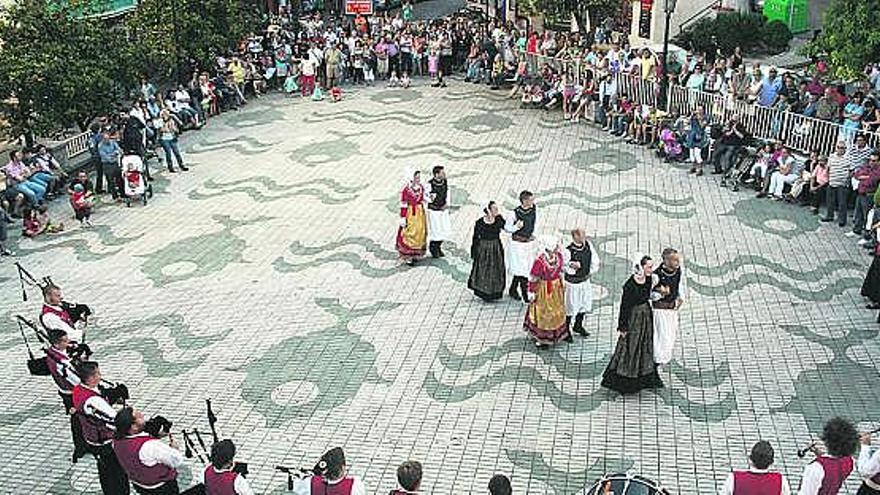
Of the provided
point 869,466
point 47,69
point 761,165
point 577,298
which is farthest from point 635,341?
point 47,69

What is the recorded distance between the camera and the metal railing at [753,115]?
49.7 feet

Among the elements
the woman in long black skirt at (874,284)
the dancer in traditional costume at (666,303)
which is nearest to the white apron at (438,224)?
the dancer in traditional costume at (666,303)

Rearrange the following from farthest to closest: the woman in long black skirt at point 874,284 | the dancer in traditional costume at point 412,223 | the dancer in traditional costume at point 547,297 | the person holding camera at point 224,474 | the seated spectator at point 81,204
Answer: the seated spectator at point 81,204 → the dancer in traditional costume at point 412,223 → the woman in long black skirt at point 874,284 → the dancer in traditional costume at point 547,297 → the person holding camera at point 224,474

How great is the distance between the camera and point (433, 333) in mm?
10750

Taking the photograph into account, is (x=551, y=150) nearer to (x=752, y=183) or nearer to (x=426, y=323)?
(x=752, y=183)

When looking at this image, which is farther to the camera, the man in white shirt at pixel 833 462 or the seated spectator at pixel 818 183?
the seated spectator at pixel 818 183

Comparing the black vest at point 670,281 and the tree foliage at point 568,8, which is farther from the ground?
the tree foliage at point 568,8

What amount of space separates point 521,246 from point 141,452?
5.95 meters

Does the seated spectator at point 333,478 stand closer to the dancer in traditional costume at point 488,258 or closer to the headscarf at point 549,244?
the headscarf at point 549,244

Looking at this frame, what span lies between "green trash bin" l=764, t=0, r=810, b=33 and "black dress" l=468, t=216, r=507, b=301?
17790 millimetres

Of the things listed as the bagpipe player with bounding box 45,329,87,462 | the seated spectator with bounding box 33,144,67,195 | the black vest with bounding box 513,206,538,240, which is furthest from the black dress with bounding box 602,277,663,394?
the seated spectator with bounding box 33,144,67,195

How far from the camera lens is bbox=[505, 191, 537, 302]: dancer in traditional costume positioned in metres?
11.0

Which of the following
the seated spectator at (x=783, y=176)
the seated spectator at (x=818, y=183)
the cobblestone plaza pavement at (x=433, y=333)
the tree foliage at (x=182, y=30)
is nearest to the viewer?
the cobblestone plaza pavement at (x=433, y=333)

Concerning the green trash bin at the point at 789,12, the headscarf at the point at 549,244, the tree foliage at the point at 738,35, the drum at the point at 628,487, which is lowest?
the drum at the point at 628,487
